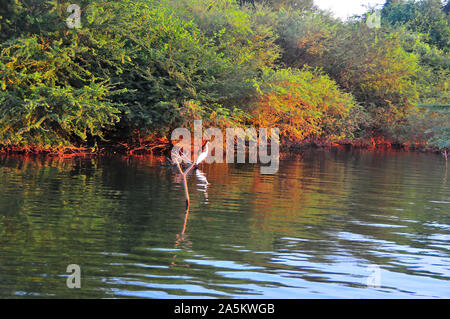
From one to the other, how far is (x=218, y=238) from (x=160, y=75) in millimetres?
21708

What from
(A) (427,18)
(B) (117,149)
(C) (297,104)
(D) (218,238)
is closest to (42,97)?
(B) (117,149)

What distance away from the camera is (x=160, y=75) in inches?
1264

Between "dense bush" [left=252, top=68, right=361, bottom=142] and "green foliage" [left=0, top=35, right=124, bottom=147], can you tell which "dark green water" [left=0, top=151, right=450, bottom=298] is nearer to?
"green foliage" [left=0, top=35, right=124, bottom=147]

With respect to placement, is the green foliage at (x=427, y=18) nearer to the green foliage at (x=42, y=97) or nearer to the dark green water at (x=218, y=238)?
the green foliage at (x=42, y=97)

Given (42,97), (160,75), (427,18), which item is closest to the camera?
(42,97)

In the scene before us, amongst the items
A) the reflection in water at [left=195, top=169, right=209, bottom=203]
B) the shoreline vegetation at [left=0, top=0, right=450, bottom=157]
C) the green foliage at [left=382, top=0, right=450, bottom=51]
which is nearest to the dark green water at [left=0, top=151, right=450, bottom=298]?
the reflection in water at [left=195, top=169, right=209, bottom=203]

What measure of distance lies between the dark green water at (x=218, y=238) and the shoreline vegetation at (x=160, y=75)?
5.31 m

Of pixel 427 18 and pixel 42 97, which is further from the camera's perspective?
pixel 427 18

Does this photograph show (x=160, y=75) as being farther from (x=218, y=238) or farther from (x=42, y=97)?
(x=218, y=238)

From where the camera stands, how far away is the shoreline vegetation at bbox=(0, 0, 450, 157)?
87.2ft

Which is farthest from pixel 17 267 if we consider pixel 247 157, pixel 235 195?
pixel 247 157

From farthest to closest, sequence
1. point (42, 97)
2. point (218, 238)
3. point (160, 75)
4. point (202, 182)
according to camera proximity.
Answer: point (160, 75) → point (42, 97) → point (202, 182) → point (218, 238)

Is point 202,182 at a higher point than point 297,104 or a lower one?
lower

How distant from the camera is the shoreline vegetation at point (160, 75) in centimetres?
2659
